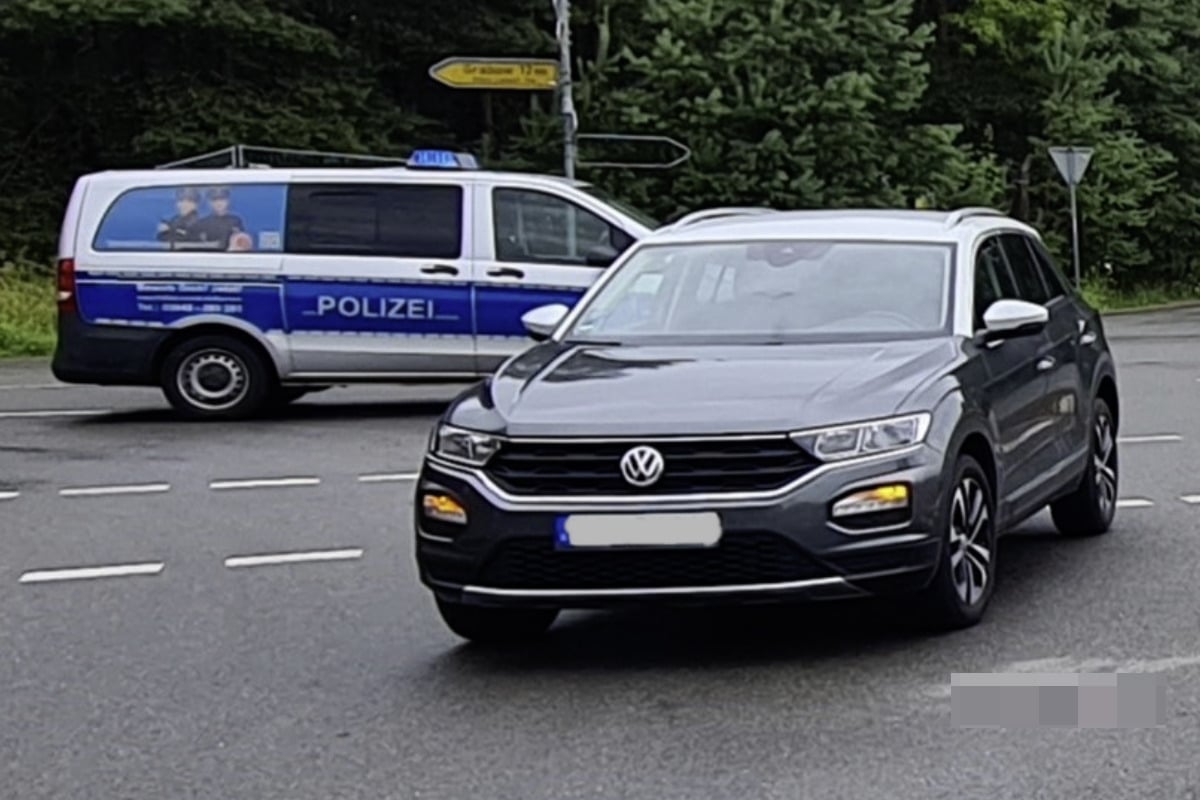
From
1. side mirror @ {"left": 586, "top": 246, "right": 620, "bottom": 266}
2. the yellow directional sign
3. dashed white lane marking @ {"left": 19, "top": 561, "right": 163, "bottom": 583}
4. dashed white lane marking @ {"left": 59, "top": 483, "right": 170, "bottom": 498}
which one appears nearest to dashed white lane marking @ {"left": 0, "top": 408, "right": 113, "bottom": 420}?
side mirror @ {"left": 586, "top": 246, "right": 620, "bottom": 266}

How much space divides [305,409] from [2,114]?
801 inches

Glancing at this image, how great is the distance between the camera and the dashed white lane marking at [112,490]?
11.5 metres

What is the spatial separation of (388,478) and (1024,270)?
430 cm

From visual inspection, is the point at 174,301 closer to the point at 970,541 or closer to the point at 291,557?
the point at 291,557

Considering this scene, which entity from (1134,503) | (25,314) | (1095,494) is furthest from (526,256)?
(25,314)

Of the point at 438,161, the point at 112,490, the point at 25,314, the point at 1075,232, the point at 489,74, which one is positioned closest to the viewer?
the point at 112,490

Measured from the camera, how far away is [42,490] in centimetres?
1175

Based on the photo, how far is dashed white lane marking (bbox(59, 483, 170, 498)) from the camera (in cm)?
1154

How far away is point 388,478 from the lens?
1182 cm

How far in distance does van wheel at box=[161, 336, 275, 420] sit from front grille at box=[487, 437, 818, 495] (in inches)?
350

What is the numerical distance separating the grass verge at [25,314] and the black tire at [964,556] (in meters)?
18.2

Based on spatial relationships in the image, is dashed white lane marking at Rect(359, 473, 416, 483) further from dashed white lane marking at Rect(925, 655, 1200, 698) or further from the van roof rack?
dashed white lane marking at Rect(925, 655, 1200, 698)

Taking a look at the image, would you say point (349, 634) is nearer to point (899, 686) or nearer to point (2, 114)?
point (899, 686)

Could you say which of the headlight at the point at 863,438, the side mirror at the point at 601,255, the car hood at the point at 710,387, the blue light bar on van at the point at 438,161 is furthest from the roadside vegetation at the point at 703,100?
the headlight at the point at 863,438
